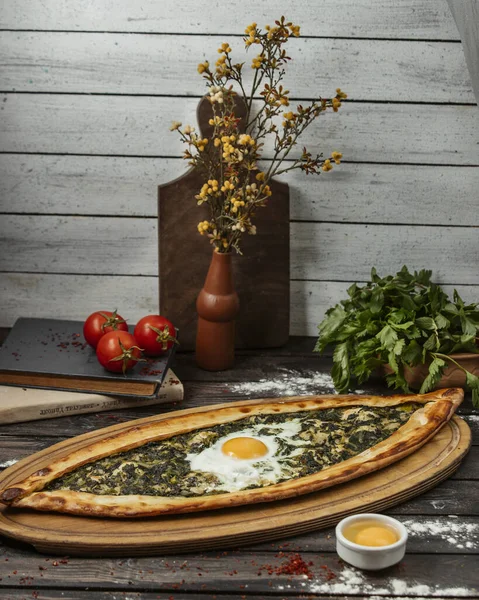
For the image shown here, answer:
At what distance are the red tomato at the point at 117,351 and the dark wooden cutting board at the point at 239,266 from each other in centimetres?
44

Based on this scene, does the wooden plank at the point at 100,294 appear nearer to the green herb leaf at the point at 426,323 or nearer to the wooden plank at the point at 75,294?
the wooden plank at the point at 75,294

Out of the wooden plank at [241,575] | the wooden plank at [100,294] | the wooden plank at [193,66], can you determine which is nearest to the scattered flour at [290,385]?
the wooden plank at [100,294]

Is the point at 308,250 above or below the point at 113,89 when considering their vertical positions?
below

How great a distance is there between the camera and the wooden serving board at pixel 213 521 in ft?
5.23

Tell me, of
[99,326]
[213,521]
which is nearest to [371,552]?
[213,521]

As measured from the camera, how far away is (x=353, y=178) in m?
2.68

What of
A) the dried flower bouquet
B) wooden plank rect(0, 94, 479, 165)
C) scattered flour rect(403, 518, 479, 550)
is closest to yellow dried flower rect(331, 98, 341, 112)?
the dried flower bouquet

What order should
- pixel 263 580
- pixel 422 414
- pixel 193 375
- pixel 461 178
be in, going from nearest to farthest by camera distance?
pixel 263 580 → pixel 422 414 → pixel 193 375 → pixel 461 178

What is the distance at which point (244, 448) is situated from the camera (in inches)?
73.5

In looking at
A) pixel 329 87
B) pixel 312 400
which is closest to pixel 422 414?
pixel 312 400

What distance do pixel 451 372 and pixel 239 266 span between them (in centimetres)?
78

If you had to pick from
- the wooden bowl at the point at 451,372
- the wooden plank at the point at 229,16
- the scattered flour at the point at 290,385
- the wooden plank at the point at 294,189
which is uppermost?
the wooden plank at the point at 229,16

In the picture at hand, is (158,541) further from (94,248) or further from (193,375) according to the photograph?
(94,248)

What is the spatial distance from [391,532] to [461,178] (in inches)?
56.6
